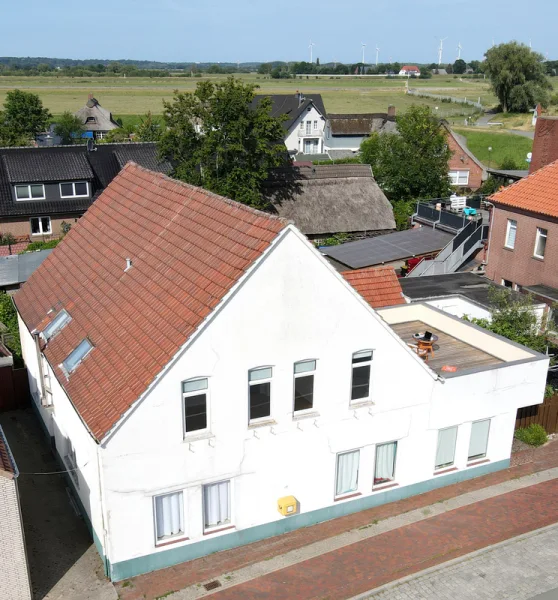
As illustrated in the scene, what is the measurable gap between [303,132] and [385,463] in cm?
6715

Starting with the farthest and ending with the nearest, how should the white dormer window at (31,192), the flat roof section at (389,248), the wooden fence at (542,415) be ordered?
the white dormer window at (31,192) < the flat roof section at (389,248) < the wooden fence at (542,415)

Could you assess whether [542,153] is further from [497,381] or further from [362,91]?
[362,91]

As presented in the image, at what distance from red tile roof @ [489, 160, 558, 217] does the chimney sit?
2.48 m

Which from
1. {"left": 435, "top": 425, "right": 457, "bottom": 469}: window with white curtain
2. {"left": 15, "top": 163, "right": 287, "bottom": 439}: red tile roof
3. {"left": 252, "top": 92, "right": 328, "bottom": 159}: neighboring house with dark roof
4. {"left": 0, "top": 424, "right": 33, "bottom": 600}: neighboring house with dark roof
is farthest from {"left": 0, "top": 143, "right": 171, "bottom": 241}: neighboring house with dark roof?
{"left": 252, "top": 92, "right": 328, "bottom": 159}: neighboring house with dark roof

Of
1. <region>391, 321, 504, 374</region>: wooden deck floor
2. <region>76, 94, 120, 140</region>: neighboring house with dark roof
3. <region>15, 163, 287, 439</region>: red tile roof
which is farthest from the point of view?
<region>76, 94, 120, 140</region>: neighboring house with dark roof

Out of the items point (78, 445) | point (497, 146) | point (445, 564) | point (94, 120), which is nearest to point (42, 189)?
point (78, 445)

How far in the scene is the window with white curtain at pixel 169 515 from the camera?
14000 mm

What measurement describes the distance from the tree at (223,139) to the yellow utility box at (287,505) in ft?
79.0

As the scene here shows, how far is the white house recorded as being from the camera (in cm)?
1327

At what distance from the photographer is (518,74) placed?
9069cm

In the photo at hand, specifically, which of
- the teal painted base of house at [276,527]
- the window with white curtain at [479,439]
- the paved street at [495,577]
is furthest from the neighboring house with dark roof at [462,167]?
the paved street at [495,577]

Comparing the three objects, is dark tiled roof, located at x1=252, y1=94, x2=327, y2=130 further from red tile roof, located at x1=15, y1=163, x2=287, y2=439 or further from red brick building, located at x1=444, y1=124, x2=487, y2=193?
red tile roof, located at x1=15, y1=163, x2=287, y2=439

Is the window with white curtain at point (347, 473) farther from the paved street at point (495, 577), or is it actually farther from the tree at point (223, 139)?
the tree at point (223, 139)

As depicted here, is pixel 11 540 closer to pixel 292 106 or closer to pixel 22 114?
pixel 22 114
